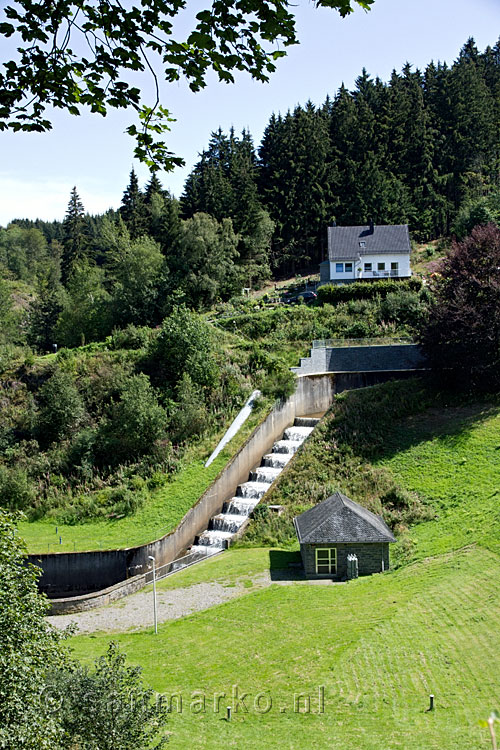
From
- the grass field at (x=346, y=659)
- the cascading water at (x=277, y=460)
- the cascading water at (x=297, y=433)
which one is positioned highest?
the cascading water at (x=297, y=433)

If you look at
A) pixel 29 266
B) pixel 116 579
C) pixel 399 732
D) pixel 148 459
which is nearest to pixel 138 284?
pixel 148 459

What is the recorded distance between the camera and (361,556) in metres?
19.4

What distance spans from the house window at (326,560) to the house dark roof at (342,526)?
470 mm

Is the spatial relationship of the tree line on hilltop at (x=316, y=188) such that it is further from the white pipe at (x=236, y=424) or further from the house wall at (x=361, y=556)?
the house wall at (x=361, y=556)

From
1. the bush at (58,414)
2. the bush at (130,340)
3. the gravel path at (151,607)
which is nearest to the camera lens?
the gravel path at (151,607)

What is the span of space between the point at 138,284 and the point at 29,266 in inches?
2657

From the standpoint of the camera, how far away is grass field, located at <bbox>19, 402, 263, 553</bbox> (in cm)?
2184

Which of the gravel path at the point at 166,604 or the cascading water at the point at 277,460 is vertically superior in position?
the cascading water at the point at 277,460

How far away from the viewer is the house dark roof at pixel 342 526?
19.2 m

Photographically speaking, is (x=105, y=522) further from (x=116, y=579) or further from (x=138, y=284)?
(x=138, y=284)

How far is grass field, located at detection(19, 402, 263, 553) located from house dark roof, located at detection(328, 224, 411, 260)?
21.3 m

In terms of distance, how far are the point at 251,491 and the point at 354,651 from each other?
41.1 feet

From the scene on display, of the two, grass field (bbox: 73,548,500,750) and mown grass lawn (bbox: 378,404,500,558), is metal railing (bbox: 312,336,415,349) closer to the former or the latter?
mown grass lawn (bbox: 378,404,500,558)

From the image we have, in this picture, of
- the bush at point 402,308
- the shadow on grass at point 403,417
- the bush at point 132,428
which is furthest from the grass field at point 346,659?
the bush at point 402,308
